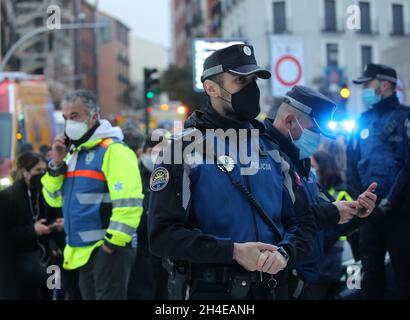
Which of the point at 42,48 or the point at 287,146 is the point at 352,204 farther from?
the point at 42,48

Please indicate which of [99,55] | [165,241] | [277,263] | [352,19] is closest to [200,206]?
[165,241]

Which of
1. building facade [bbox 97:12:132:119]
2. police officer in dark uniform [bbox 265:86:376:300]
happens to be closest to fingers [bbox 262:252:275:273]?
police officer in dark uniform [bbox 265:86:376:300]

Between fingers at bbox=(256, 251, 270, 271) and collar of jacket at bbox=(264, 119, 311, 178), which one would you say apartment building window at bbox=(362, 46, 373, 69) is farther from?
fingers at bbox=(256, 251, 270, 271)

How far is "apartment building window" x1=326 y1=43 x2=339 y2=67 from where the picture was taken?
3649 cm

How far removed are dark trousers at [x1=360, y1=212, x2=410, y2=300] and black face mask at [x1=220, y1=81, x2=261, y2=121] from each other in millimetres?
2348

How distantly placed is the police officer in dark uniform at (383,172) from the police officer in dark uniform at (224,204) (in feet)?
7.06

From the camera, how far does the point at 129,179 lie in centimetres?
455

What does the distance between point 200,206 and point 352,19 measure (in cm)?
330

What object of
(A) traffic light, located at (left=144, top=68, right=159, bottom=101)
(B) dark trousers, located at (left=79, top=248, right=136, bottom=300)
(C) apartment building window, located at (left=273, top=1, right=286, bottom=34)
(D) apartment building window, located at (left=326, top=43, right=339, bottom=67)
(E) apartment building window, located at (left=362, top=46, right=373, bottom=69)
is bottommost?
(B) dark trousers, located at (left=79, top=248, right=136, bottom=300)

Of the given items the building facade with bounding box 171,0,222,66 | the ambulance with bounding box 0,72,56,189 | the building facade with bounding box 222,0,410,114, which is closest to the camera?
the ambulance with bounding box 0,72,56,189

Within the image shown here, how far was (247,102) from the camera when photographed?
9.59 ft

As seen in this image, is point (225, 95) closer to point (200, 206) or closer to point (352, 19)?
point (200, 206)

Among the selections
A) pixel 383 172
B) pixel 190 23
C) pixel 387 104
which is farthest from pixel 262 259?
pixel 190 23

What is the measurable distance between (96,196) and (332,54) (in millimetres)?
34291
